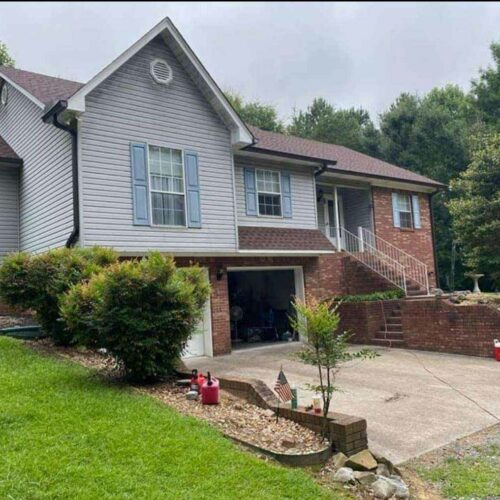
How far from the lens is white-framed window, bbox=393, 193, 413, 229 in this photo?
19.1 meters

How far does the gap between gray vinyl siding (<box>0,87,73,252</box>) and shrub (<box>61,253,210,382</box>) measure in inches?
162

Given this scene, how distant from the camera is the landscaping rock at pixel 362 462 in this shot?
16.3ft

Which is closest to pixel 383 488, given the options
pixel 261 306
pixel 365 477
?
pixel 365 477

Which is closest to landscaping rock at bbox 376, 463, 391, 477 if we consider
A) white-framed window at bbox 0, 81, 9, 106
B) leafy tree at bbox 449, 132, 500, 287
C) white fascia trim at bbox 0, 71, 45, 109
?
white fascia trim at bbox 0, 71, 45, 109

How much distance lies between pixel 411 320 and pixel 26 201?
35.2 ft

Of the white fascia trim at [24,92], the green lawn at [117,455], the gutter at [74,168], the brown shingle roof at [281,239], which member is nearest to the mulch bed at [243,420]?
the green lawn at [117,455]

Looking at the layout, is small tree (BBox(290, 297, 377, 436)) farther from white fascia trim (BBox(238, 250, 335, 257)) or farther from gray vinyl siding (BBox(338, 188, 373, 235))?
gray vinyl siding (BBox(338, 188, 373, 235))

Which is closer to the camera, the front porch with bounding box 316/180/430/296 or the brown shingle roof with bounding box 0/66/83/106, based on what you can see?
the brown shingle roof with bounding box 0/66/83/106

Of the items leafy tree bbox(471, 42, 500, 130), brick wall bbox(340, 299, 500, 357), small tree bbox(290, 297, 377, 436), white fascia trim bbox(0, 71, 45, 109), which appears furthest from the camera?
leafy tree bbox(471, 42, 500, 130)

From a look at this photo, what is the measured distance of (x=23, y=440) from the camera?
4727 mm

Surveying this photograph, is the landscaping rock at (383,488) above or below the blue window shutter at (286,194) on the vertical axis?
below

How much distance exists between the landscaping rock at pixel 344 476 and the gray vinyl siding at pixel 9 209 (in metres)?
10.7

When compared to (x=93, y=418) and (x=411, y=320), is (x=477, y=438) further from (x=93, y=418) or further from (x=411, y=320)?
(x=411, y=320)

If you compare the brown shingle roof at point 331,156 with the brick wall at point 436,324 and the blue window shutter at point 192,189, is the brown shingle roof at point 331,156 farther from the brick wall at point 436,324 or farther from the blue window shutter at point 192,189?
the brick wall at point 436,324
